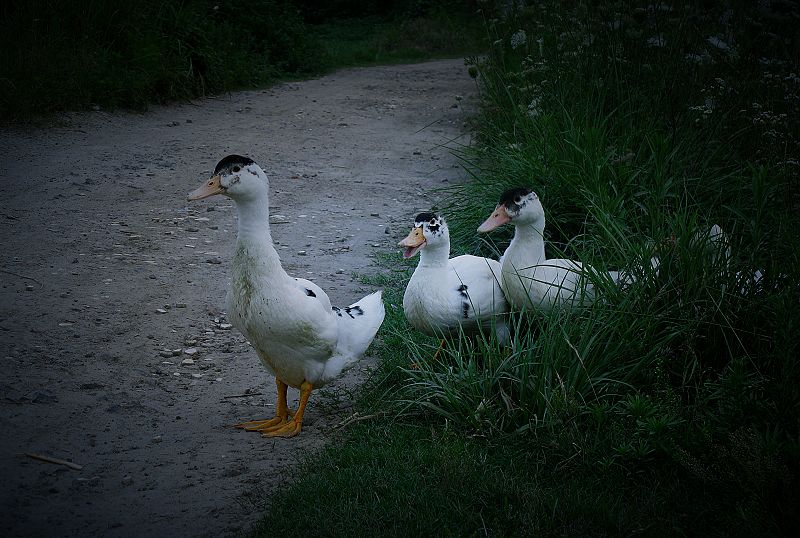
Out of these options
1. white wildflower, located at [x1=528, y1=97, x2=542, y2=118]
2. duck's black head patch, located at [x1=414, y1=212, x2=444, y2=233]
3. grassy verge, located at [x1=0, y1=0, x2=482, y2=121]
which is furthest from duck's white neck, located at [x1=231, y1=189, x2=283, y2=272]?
grassy verge, located at [x1=0, y1=0, x2=482, y2=121]

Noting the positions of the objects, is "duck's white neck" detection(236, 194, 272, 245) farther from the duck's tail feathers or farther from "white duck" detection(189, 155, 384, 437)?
the duck's tail feathers

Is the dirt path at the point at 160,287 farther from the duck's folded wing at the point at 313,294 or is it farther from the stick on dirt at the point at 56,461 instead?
the duck's folded wing at the point at 313,294

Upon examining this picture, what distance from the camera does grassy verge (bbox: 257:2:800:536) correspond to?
3.22 m

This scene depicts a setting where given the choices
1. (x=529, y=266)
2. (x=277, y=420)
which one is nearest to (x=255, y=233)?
(x=277, y=420)

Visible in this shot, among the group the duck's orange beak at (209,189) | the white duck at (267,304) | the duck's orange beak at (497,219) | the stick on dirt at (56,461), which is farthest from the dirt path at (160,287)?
the duck's orange beak at (497,219)

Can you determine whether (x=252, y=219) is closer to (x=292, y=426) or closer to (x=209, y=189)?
(x=209, y=189)

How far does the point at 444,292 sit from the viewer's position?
459 centimetres

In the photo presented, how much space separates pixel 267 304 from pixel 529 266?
60.4 inches

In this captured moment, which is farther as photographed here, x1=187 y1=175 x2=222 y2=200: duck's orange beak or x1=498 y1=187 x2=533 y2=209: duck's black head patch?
x1=498 y1=187 x2=533 y2=209: duck's black head patch

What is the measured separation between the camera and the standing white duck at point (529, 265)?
14.6 ft

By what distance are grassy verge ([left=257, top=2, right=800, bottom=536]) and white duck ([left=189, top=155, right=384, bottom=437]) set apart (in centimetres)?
41

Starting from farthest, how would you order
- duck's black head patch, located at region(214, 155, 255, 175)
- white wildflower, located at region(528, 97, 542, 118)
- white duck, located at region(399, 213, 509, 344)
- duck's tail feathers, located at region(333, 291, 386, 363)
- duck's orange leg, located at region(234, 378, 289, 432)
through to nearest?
white wildflower, located at region(528, 97, 542, 118)
white duck, located at region(399, 213, 509, 344)
duck's tail feathers, located at region(333, 291, 386, 363)
duck's orange leg, located at region(234, 378, 289, 432)
duck's black head patch, located at region(214, 155, 255, 175)

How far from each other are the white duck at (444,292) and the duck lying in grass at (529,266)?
0.45 feet

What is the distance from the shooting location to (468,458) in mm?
3547
